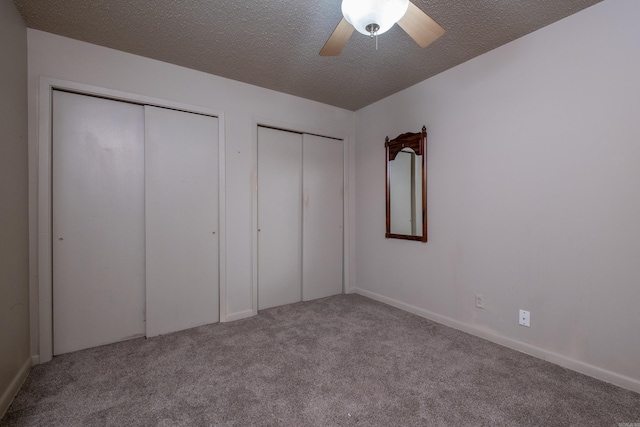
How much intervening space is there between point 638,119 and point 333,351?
2414 millimetres

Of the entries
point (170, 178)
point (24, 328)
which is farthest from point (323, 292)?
point (24, 328)

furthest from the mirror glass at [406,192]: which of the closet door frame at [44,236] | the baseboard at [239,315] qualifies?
the closet door frame at [44,236]

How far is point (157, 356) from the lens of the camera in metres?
2.11

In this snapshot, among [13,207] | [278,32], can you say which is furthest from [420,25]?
[13,207]

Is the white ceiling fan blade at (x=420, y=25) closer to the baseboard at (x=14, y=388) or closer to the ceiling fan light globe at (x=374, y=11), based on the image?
the ceiling fan light globe at (x=374, y=11)

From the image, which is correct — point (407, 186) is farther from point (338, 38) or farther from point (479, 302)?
point (338, 38)

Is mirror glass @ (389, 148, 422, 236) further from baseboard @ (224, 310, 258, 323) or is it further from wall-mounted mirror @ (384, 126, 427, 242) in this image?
baseboard @ (224, 310, 258, 323)

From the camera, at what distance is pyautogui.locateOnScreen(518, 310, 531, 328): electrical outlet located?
212cm

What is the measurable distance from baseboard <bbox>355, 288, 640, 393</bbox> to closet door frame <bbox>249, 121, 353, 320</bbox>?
32.1 inches

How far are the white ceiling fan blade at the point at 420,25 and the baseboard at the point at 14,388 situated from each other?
2869 millimetres

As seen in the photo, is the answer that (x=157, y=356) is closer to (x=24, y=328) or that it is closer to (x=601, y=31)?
(x=24, y=328)

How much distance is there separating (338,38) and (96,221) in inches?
88.6

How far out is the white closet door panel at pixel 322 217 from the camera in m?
3.39

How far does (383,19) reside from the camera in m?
1.26
